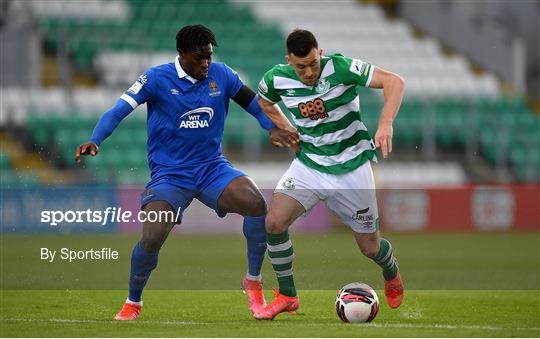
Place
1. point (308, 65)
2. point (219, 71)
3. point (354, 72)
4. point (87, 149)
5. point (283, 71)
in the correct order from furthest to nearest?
point (219, 71) → point (283, 71) → point (354, 72) → point (308, 65) → point (87, 149)

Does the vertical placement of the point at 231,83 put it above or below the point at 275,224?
above

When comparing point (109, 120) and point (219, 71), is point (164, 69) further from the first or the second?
point (109, 120)

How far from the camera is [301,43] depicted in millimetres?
7801

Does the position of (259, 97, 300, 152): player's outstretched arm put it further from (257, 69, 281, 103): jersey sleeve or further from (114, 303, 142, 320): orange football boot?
(114, 303, 142, 320): orange football boot

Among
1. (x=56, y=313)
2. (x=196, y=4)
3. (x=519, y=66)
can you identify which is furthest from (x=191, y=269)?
(x=519, y=66)

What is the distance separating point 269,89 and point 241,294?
269 centimetres

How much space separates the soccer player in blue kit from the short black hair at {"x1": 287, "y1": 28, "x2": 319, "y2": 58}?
0.62m

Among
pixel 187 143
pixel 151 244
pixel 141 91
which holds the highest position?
pixel 141 91

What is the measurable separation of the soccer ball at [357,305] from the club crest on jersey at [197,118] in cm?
154

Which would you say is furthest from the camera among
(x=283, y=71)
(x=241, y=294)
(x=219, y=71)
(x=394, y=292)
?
(x=241, y=294)

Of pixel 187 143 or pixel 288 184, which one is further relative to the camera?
pixel 187 143

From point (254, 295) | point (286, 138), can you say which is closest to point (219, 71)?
point (286, 138)

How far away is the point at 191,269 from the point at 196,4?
11701mm

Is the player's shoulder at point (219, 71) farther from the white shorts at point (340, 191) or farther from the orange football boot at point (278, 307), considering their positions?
→ the orange football boot at point (278, 307)
